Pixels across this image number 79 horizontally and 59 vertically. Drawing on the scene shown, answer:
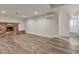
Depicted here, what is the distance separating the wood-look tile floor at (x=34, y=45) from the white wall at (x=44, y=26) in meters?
0.10

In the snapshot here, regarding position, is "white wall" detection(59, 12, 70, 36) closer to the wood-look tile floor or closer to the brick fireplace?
the wood-look tile floor

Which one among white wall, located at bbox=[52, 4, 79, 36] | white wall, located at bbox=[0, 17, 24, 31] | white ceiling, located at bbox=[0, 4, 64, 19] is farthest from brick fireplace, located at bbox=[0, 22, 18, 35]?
white wall, located at bbox=[52, 4, 79, 36]

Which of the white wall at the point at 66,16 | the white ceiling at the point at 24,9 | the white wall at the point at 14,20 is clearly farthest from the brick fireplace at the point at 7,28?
the white wall at the point at 66,16

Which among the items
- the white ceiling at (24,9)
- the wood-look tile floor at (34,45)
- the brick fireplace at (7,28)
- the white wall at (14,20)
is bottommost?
the wood-look tile floor at (34,45)

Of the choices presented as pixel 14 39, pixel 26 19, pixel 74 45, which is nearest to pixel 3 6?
pixel 26 19

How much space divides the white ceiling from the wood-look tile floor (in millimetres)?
431

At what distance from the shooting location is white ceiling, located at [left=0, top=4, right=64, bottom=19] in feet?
7.70

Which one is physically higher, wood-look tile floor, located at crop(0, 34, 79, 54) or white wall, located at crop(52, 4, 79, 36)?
white wall, located at crop(52, 4, 79, 36)

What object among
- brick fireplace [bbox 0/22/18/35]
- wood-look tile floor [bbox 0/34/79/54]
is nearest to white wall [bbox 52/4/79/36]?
wood-look tile floor [bbox 0/34/79/54]

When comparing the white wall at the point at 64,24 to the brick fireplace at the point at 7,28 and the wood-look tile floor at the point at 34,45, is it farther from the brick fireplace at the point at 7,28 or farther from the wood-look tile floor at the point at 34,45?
the brick fireplace at the point at 7,28

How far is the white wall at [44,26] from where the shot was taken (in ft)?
7.84

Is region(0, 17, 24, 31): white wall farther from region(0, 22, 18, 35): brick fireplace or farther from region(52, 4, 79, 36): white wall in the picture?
region(52, 4, 79, 36): white wall

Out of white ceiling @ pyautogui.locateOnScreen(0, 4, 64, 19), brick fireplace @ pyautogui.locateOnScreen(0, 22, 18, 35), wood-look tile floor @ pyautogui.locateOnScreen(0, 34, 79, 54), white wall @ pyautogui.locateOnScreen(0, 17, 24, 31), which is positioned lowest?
wood-look tile floor @ pyautogui.locateOnScreen(0, 34, 79, 54)
